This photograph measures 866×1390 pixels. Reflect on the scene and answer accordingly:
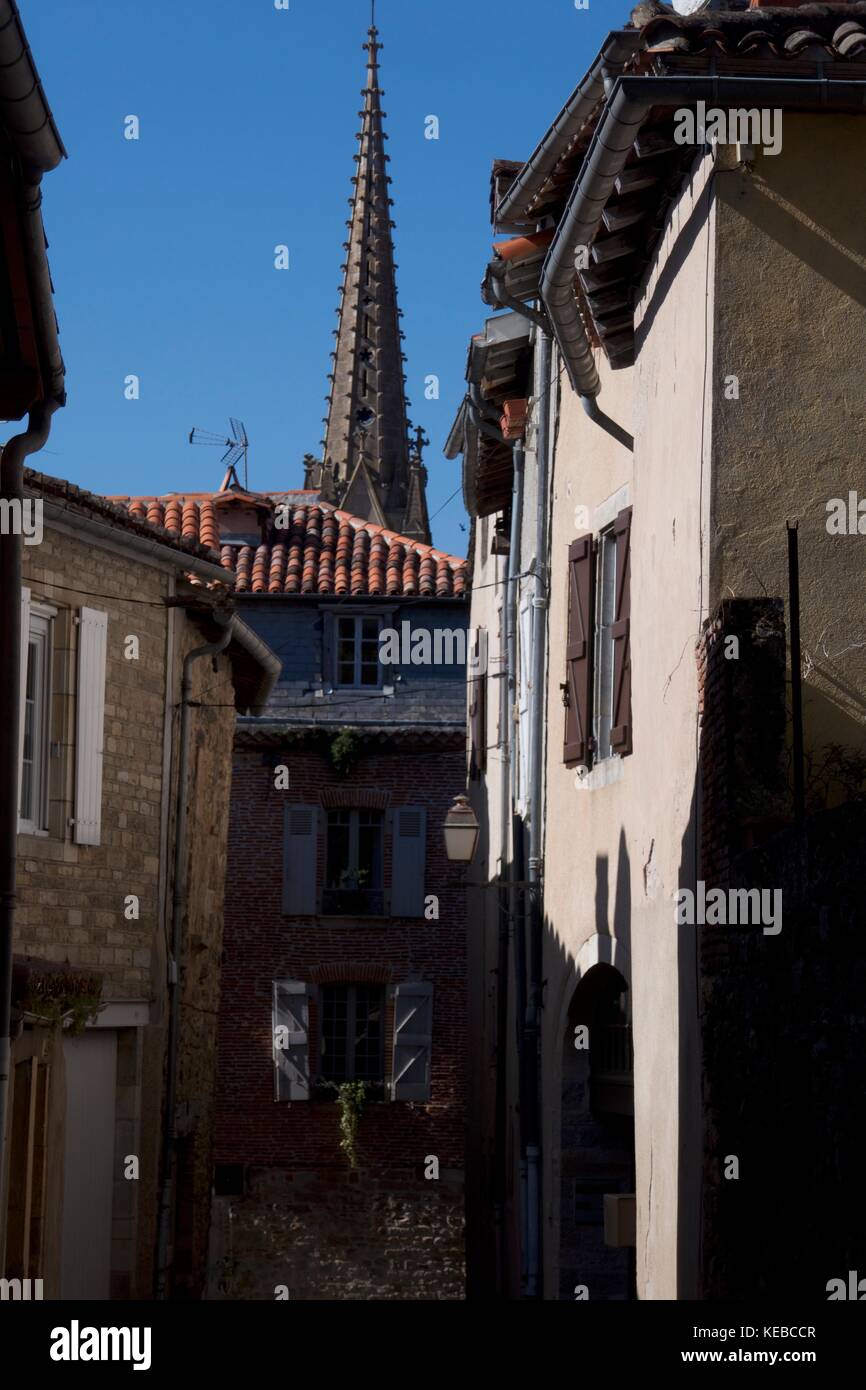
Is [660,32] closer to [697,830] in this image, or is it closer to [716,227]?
[716,227]

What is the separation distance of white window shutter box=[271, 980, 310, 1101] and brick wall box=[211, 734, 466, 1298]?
172 mm

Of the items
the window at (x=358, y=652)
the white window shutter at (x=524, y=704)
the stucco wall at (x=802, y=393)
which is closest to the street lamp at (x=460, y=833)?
the white window shutter at (x=524, y=704)

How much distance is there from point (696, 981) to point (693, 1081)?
1.40 feet

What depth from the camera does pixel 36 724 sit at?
1292cm

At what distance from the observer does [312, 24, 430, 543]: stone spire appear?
61.8m

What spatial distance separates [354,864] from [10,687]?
17954mm

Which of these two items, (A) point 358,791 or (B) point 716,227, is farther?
(A) point 358,791

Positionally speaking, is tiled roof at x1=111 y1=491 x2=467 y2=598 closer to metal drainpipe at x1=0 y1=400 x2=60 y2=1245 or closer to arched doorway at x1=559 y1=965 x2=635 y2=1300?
arched doorway at x1=559 y1=965 x2=635 y2=1300

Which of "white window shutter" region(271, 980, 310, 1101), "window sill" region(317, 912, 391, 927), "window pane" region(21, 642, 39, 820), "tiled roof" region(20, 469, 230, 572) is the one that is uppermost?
"tiled roof" region(20, 469, 230, 572)

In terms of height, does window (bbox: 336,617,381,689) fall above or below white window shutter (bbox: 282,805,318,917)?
above

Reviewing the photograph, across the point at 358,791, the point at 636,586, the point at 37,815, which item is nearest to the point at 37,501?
the point at 37,815

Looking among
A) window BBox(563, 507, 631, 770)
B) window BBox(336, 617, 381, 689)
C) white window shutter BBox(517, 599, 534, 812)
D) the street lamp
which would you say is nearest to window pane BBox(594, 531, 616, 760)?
window BBox(563, 507, 631, 770)

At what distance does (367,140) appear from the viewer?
206 ft

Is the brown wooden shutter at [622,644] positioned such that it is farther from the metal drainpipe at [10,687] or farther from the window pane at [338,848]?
the window pane at [338,848]
